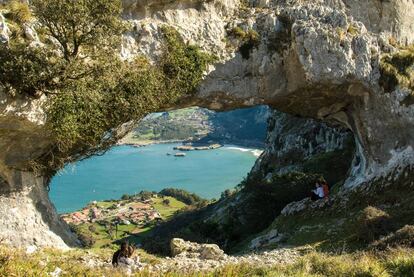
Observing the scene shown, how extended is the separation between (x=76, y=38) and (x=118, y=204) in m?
94.3

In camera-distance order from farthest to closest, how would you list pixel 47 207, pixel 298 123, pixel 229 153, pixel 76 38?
1. pixel 229 153
2. pixel 298 123
3. pixel 47 207
4. pixel 76 38

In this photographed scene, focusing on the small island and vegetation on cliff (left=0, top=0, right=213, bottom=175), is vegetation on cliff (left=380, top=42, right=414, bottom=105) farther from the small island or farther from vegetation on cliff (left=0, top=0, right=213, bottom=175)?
the small island

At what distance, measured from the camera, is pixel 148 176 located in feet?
462

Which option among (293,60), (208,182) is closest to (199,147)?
(208,182)

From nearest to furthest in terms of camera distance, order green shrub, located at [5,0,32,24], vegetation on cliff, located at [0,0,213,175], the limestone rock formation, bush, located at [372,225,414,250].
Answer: bush, located at [372,225,414,250]
vegetation on cliff, located at [0,0,213,175]
green shrub, located at [5,0,32,24]
the limestone rock formation

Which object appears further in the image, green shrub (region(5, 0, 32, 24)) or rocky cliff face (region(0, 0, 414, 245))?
rocky cliff face (region(0, 0, 414, 245))

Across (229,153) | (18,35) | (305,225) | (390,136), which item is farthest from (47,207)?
(229,153)

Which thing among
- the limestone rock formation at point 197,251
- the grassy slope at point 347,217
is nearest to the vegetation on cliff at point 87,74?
the limestone rock formation at point 197,251

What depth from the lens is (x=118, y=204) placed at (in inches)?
4168

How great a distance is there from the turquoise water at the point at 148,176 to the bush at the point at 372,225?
91033 millimetres

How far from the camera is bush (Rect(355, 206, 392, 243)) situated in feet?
54.5

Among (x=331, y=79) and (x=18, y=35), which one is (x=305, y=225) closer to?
(x=331, y=79)

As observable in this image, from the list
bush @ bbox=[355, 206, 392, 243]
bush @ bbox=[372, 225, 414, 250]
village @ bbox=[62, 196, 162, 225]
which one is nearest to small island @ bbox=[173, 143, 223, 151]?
village @ bbox=[62, 196, 162, 225]

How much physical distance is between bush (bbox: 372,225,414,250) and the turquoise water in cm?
9338
